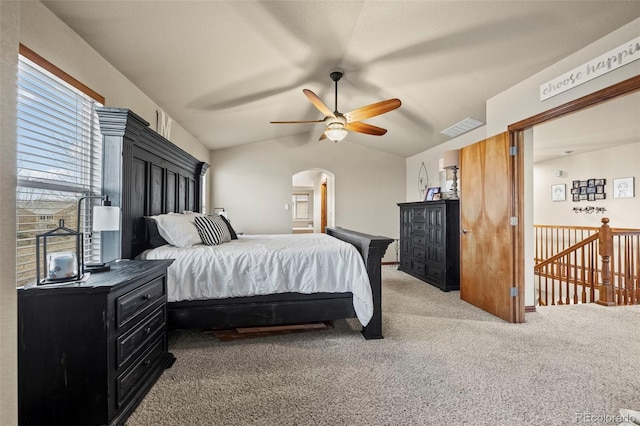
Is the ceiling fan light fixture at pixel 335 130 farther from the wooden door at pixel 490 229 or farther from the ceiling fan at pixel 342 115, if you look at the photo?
the wooden door at pixel 490 229

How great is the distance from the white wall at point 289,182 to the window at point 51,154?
365 cm

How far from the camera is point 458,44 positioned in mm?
2566

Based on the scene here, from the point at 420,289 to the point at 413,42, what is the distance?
3210 millimetres

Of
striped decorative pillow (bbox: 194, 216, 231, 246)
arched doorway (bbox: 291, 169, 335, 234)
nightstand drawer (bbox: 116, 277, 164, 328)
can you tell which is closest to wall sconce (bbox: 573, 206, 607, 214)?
arched doorway (bbox: 291, 169, 335, 234)

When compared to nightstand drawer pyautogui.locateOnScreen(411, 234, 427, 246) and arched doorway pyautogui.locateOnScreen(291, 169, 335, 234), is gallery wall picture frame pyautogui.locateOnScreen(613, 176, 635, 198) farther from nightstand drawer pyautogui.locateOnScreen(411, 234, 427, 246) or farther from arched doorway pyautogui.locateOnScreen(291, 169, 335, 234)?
arched doorway pyautogui.locateOnScreen(291, 169, 335, 234)

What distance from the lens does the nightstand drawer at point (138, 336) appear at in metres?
1.56

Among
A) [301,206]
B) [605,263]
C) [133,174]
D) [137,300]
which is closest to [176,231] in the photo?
[133,174]

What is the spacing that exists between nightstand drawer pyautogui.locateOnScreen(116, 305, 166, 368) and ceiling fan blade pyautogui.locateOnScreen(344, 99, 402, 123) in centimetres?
256

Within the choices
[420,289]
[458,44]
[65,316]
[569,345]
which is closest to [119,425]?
[65,316]

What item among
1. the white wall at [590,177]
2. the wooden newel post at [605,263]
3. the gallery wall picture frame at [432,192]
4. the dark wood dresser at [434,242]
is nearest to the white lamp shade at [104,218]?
the dark wood dresser at [434,242]

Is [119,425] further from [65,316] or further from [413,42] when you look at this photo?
[413,42]

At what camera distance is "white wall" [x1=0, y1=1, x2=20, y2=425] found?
0.88 metres

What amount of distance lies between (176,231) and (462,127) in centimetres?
405

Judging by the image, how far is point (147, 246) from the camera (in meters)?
2.71
